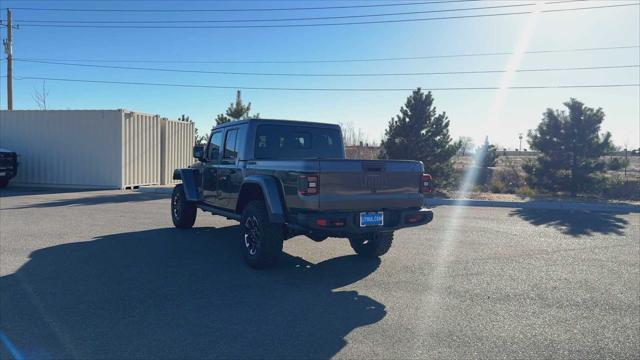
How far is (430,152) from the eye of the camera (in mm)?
17781

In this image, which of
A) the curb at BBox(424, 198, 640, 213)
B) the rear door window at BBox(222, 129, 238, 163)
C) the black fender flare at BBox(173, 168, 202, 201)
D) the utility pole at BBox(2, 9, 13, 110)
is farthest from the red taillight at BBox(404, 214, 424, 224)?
the utility pole at BBox(2, 9, 13, 110)

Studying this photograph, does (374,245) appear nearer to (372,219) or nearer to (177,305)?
(372,219)

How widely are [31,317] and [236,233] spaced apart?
486cm

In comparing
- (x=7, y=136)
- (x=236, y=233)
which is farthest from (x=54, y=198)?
(x=236, y=233)

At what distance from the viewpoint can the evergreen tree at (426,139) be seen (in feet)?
58.2

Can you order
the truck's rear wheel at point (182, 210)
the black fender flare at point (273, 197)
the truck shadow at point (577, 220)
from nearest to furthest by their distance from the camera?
the black fender flare at point (273, 197) → the truck's rear wheel at point (182, 210) → the truck shadow at point (577, 220)

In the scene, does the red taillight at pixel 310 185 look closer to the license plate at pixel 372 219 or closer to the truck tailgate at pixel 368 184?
the truck tailgate at pixel 368 184

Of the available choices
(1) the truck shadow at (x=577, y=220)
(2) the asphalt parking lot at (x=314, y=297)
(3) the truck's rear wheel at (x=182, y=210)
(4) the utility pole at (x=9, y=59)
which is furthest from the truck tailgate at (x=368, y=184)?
(4) the utility pole at (x=9, y=59)

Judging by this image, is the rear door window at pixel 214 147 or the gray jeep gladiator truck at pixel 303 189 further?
the rear door window at pixel 214 147

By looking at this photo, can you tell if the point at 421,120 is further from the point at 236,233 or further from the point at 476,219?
the point at 236,233

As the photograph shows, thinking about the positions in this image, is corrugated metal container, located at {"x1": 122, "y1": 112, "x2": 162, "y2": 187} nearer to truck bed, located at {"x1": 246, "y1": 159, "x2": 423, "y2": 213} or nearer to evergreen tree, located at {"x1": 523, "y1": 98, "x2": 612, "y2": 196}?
truck bed, located at {"x1": 246, "y1": 159, "x2": 423, "y2": 213}

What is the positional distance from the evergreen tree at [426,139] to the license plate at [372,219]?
1236 centimetres

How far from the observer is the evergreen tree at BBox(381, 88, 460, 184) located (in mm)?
17750

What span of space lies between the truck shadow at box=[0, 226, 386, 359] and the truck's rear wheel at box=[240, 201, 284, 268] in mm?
185
